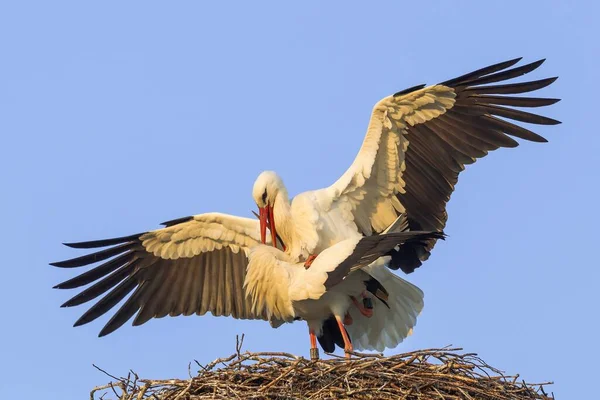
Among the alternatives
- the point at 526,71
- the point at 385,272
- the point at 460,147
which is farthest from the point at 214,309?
the point at 526,71

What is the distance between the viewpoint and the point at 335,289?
10078mm

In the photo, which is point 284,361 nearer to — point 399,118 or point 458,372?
point 458,372

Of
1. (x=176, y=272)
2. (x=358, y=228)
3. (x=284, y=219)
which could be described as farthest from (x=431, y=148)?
(x=176, y=272)

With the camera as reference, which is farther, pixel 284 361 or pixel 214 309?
pixel 214 309

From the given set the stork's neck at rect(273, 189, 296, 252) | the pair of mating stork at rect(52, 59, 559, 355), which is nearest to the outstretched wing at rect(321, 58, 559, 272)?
the pair of mating stork at rect(52, 59, 559, 355)

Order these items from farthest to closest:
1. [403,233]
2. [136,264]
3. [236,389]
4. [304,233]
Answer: [136,264] < [304,233] < [403,233] < [236,389]

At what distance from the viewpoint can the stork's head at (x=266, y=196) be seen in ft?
34.2

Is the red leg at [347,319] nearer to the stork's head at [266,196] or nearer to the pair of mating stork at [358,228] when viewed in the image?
the pair of mating stork at [358,228]

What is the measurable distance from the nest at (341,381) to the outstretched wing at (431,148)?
68.1 inches

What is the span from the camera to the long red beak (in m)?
10.5

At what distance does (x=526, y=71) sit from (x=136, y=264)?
3272 millimetres

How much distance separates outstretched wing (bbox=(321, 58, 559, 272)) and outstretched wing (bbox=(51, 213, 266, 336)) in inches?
37.6

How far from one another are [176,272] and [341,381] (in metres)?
2.81

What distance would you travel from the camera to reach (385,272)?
10406mm
